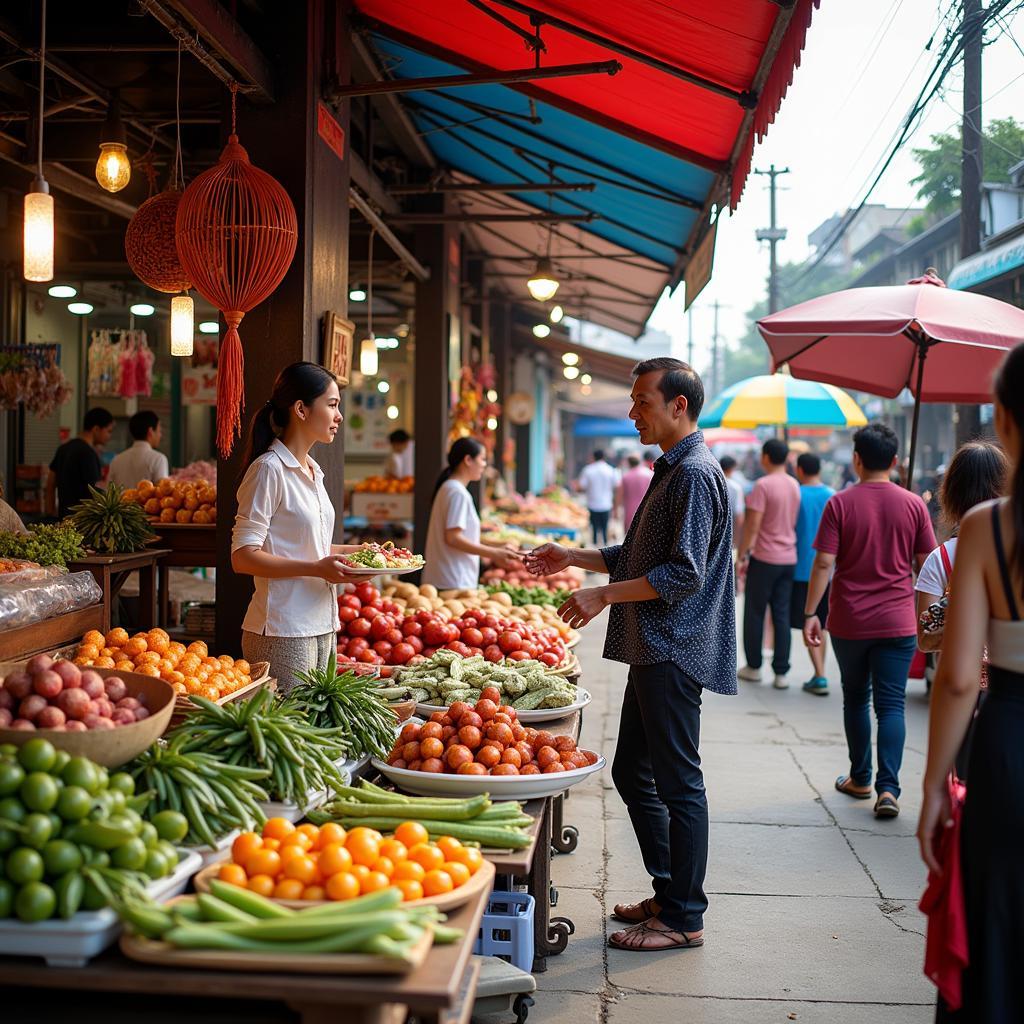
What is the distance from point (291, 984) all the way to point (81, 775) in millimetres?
Result: 711

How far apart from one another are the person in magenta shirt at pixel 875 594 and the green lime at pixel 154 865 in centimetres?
444

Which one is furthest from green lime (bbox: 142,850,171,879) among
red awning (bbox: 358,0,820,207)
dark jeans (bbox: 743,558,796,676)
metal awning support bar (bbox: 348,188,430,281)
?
dark jeans (bbox: 743,558,796,676)

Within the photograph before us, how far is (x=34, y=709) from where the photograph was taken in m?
2.59

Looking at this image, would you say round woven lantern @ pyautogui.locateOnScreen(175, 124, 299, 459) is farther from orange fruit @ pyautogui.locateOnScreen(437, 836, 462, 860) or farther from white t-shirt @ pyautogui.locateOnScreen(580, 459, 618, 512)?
white t-shirt @ pyautogui.locateOnScreen(580, 459, 618, 512)

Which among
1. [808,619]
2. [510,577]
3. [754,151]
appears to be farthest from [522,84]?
[510,577]

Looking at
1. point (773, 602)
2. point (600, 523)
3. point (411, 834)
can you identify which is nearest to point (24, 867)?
point (411, 834)

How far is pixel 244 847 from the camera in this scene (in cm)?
256

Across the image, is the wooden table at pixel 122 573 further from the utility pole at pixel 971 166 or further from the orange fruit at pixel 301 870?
the utility pole at pixel 971 166

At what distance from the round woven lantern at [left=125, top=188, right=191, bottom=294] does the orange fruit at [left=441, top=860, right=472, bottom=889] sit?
3959mm

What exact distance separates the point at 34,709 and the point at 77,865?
487 millimetres

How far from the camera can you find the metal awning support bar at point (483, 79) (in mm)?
5418

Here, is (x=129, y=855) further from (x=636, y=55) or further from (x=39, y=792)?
(x=636, y=55)

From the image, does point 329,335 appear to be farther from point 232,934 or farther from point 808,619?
point 232,934

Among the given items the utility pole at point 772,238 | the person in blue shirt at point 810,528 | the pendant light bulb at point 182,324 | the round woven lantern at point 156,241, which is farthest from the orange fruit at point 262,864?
the utility pole at point 772,238
